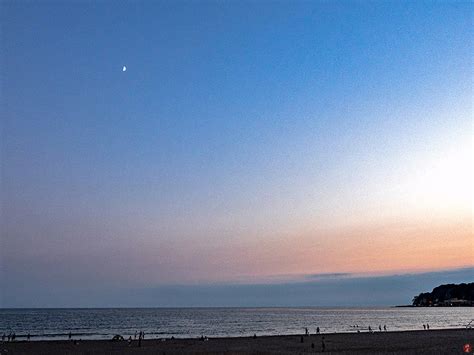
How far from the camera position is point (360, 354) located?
1585 inches

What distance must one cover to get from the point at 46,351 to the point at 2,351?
387 cm

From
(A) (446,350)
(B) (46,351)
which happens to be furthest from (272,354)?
(B) (46,351)

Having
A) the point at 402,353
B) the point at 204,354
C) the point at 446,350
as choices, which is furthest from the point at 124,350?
the point at 446,350

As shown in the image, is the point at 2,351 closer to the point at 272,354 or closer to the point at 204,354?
the point at 204,354

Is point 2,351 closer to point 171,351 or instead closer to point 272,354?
point 171,351

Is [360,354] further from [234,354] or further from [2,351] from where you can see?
[2,351]

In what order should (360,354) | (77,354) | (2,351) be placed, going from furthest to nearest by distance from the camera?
(2,351) < (77,354) < (360,354)

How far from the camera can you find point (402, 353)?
4044 centimetres

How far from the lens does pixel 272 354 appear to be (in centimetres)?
4119

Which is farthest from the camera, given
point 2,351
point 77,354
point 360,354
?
point 2,351

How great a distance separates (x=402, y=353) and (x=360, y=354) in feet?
10.8

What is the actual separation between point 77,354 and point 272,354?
53.9ft

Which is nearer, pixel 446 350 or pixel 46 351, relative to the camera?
pixel 446 350

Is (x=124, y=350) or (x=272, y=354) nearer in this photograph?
(x=272, y=354)
